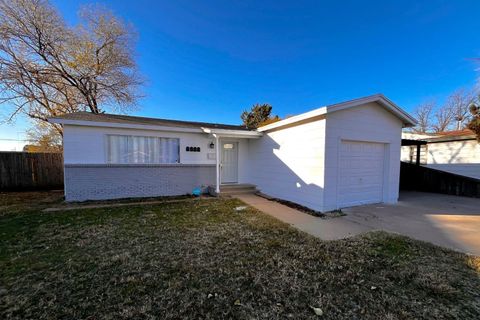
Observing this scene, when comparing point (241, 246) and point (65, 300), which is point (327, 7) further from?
point (65, 300)

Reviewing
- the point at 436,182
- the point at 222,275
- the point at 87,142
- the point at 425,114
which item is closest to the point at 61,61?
the point at 87,142

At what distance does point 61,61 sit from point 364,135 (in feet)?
57.7

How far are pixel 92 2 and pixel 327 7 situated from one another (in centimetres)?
1396

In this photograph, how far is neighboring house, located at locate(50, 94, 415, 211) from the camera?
635cm

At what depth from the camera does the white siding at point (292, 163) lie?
6.31 m

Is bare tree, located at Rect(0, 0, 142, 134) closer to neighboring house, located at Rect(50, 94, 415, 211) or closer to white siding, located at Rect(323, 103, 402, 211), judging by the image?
neighboring house, located at Rect(50, 94, 415, 211)

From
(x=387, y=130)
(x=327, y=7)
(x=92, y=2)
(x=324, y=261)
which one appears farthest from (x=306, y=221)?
(x=92, y=2)

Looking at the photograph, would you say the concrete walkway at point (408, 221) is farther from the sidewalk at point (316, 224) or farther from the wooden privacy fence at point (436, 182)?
the wooden privacy fence at point (436, 182)

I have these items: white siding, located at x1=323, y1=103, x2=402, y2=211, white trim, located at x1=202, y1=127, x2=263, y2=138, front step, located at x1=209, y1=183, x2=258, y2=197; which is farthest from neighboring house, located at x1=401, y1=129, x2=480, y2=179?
front step, located at x1=209, y1=183, x2=258, y2=197

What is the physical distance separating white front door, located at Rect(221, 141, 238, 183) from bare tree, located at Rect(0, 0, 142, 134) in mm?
9694

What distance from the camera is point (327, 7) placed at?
952cm

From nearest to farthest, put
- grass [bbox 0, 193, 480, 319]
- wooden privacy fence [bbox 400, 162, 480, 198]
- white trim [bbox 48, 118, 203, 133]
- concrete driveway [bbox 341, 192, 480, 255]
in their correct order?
grass [bbox 0, 193, 480, 319]
concrete driveway [bbox 341, 192, 480, 255]
white trim [bbox 48, 118, 203, 133]
wooden privacy fence [bbox 400, 162, 480, 198]

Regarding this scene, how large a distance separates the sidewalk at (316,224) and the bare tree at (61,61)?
552 inches

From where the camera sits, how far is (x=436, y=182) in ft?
33.1
